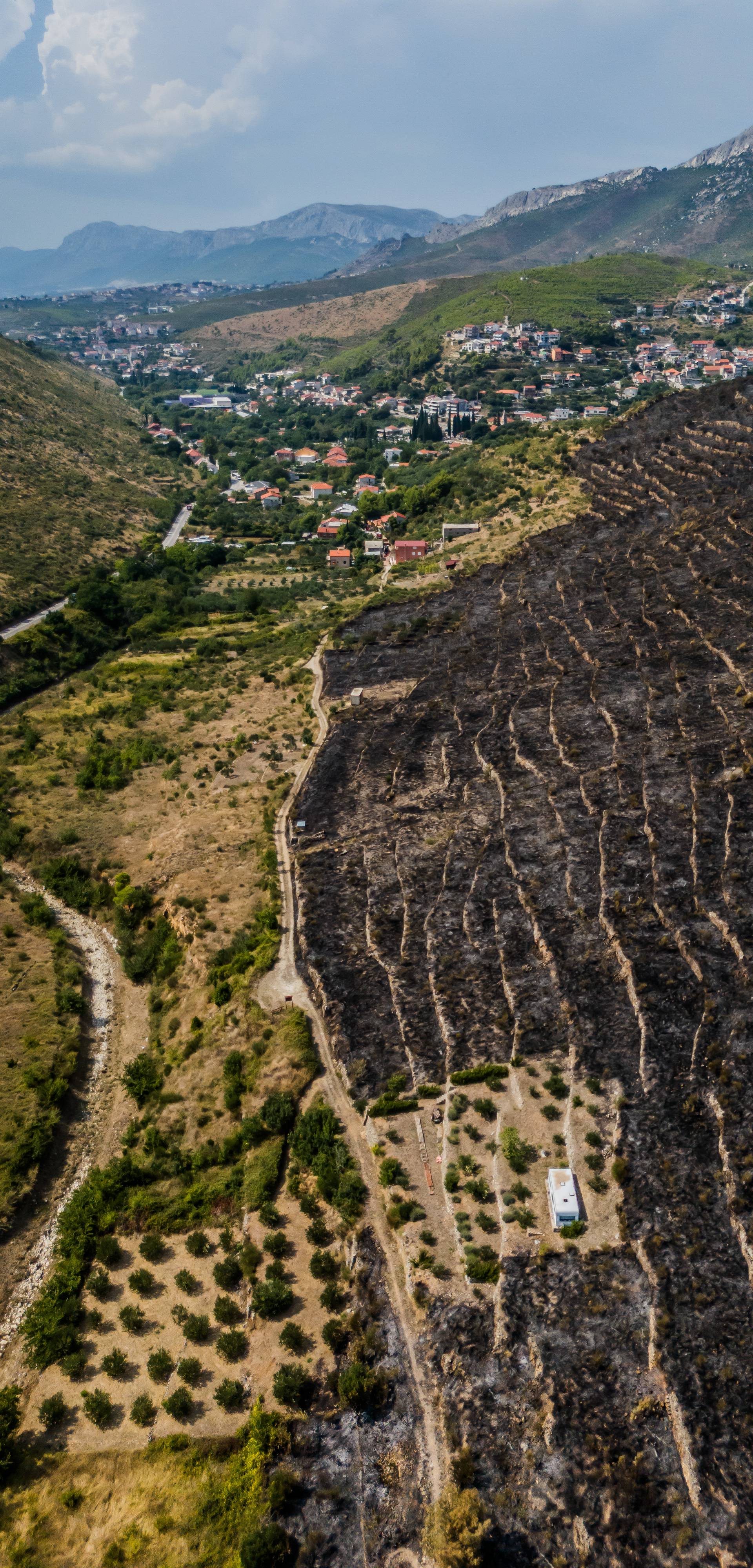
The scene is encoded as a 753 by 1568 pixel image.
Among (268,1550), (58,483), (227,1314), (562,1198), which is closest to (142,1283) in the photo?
(227,1314)

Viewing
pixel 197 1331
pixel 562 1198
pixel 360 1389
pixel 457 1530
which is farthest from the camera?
pixel 197 1331

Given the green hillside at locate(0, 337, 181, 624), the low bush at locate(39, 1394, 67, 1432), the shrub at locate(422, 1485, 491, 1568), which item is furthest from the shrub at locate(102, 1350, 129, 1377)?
the green hillside at locate(0, 337, 181, 624)

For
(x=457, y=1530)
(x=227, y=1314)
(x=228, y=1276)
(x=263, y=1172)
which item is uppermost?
(x=457, y=1530)

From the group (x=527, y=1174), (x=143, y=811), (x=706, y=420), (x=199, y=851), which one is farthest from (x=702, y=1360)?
(x=706, y=420)

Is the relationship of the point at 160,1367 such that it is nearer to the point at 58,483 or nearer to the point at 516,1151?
the point at 516,1151

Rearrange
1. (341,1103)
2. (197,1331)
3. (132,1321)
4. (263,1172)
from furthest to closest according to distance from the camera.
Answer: (341,1103) → (263,1172) → (132,1321) → (197,1331)

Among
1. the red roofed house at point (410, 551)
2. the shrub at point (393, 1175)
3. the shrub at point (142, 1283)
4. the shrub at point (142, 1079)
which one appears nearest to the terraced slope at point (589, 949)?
the shrub at point (393, 1175)

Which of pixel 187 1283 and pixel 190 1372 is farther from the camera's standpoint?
pixel 187 1283
